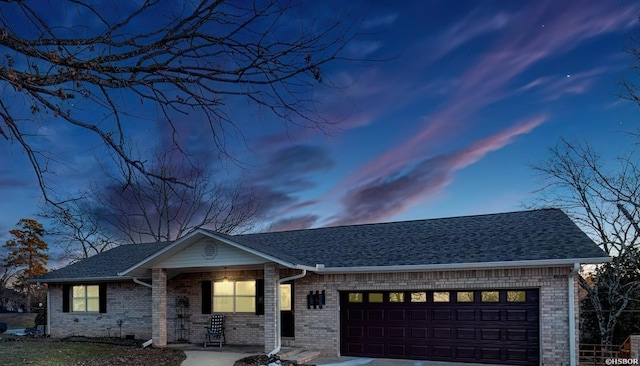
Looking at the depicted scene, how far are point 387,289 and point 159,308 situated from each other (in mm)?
6694

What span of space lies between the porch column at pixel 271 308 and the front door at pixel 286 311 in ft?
4.52

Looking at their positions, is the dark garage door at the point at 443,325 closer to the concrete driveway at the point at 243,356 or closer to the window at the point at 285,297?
the concrete driveway at the point at 243,356

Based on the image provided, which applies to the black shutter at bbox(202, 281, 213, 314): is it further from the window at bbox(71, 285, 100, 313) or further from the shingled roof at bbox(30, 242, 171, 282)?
the window at bbox(71, 285, 100, 313)

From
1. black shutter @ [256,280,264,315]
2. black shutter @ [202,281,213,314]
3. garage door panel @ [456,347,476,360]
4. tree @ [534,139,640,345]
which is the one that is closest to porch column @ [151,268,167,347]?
black shutter @ [202,281,213,314]

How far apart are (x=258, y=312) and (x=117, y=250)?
9.71 metres

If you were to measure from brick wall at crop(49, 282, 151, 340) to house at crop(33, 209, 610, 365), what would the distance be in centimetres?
5

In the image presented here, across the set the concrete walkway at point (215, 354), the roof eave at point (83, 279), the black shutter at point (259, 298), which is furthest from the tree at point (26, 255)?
the black shutter at point (259, 298)

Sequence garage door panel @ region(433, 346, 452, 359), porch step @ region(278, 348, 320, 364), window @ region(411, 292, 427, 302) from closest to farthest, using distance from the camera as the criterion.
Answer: porch step @ region(278, 348, 320, 364), garage door panel @ region(433, 346, 452, 359), window @ region(411, 292, 427, 302)

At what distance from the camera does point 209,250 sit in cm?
1381

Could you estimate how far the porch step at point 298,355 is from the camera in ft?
40.1

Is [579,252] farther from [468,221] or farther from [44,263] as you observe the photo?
[44,263]

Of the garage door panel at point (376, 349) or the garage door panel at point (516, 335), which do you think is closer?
the garage door panel at point (516, 335)

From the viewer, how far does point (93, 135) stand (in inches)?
188

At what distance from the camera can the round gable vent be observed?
541 inches
